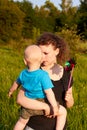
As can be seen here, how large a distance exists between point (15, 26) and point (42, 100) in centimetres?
2974

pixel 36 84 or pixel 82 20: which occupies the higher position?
pixel 36 84

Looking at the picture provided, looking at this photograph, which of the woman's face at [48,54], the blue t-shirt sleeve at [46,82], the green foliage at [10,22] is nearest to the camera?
the blue t-shirt sleeve at [46,82]

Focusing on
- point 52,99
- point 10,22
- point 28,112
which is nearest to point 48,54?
point 52,99

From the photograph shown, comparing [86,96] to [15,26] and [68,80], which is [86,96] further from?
[15,26]

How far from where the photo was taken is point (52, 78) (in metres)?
3.26

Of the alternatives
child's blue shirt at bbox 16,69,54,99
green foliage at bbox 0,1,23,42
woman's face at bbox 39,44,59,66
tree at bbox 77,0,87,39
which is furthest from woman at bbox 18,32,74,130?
tree at bbox 77,0,87,39

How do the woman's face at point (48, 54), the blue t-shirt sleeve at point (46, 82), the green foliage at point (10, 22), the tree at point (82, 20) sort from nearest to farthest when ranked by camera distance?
the blue t-shirt sleeve at point (46, 82), the woman's face at point (48, 54), the green foliage at point (10, 22), the tree at point (82, 20)

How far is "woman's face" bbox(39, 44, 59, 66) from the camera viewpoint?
3.24 m

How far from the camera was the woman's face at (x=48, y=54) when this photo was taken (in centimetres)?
324

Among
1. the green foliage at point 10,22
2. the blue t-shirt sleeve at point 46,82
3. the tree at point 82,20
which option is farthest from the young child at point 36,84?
the tree at point 82,20

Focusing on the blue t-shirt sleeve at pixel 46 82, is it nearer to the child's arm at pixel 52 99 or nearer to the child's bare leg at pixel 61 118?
the child's arm at pixel 52 99

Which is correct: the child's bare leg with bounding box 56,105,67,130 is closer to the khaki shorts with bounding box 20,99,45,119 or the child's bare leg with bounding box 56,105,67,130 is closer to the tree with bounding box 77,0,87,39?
the khaki shorts with bounding box 20,99,45,119

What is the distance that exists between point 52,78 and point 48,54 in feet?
0.60

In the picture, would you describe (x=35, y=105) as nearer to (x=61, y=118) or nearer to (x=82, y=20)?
(x=61, y=118)
